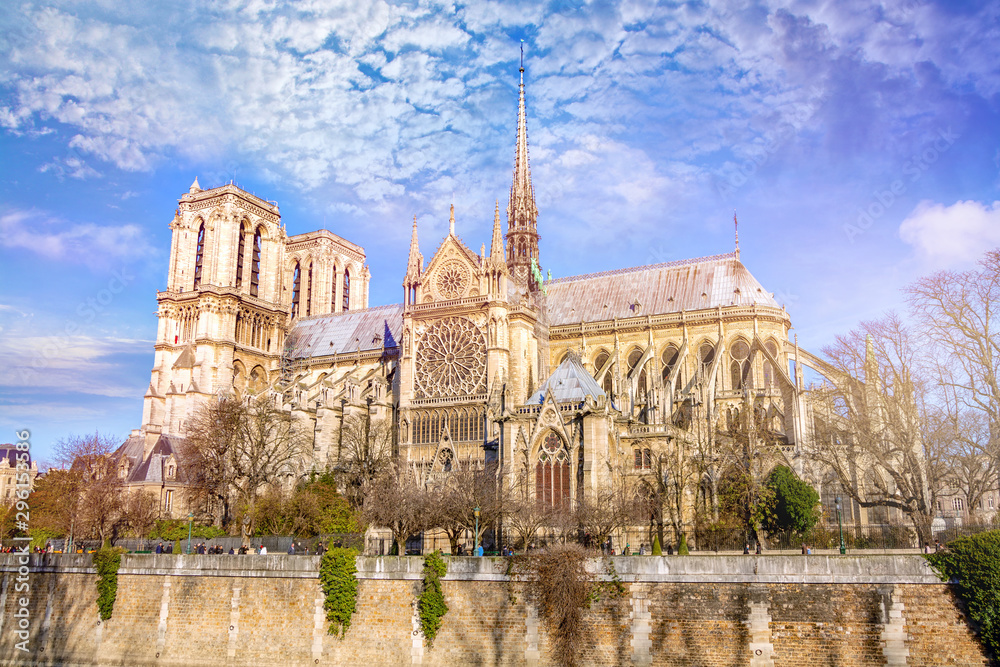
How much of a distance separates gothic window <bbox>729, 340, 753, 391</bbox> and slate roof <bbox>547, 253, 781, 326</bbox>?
2815 mm

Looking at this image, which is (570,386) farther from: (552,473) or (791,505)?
(791,505)

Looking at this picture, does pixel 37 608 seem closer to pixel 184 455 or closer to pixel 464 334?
pixel 184 455

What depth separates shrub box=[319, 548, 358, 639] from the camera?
29.6 m

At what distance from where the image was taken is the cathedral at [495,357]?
39.3 meters

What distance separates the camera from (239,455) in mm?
47000

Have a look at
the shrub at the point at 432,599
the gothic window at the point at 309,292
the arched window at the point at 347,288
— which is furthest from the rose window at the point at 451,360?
the arched window at the point at 347,288

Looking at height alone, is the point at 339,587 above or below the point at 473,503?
below

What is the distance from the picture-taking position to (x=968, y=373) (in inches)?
1115

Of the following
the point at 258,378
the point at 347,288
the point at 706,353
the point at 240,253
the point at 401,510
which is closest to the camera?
the point at 401,510

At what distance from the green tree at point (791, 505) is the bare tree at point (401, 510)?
49.0ft

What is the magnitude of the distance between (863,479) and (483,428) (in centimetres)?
2001

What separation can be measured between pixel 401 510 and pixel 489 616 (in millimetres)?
7251

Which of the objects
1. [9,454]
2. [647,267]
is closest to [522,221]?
[647,267]

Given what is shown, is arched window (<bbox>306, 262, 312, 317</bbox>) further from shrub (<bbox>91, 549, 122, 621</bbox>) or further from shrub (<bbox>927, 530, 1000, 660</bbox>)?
shrub (<bbox>927, 530, 1000, 660</bbox>)
